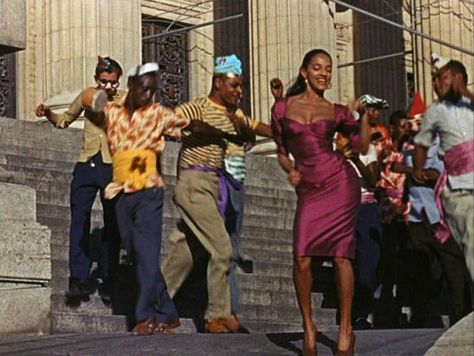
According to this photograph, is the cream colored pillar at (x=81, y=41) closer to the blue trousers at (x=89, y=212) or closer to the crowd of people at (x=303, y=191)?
the crowd of people at (x=303, y=191)

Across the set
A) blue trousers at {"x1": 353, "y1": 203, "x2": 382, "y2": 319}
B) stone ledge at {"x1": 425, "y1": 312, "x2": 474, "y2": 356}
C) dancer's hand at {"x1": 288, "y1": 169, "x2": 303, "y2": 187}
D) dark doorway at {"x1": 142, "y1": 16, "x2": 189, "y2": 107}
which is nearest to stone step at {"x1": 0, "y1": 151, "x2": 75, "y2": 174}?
blue trousers at {"x1": 353, "y1": 203, "x2": 382, "y2": 319}

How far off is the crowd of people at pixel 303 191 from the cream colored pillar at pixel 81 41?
704 cm

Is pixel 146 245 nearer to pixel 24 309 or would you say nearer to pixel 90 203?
pixel 24 309

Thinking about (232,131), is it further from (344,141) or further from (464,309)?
(464,309)

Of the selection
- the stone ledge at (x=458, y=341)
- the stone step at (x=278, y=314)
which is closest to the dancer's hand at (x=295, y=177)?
the stone ledge at (x=458, y=341)

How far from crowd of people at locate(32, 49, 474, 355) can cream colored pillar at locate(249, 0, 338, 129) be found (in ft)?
28.7

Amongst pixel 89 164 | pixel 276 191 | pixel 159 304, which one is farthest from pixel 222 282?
pixel 276 191

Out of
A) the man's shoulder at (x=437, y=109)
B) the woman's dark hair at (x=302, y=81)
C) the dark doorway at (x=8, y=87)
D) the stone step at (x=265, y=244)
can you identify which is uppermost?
the dark doorway at (x=8, y=87)

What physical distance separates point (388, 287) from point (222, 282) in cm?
316

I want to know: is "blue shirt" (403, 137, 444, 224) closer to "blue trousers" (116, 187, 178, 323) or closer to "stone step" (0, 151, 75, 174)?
"blue trousers" (116, 187, 178, 323)

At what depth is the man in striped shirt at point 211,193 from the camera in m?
10.4

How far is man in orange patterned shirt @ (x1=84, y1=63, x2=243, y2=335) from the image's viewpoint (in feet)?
33.1

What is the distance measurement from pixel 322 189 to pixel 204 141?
204cm

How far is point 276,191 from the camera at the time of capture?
17.0m
